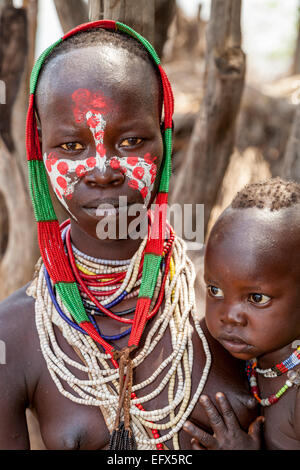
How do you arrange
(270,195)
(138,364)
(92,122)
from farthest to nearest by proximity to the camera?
1. (138,364)
2. (270,195)
3. (92,122)

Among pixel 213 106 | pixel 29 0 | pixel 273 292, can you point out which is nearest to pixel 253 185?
pixel 273 292

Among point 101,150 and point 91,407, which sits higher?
point 101,150

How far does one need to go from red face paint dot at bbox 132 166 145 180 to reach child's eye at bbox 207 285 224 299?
47 centimetres

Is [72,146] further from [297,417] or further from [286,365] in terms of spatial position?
[297,417]

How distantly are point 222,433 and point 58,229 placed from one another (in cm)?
96

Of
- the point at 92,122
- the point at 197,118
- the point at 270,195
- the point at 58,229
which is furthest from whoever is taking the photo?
the point at 197,118

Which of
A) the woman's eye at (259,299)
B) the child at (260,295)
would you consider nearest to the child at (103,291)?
the child at (260,295)

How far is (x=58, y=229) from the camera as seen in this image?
2074 mm

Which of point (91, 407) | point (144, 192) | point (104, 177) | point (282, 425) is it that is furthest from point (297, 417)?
point (104, 177)

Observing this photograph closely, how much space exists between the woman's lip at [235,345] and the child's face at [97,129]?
59 cm

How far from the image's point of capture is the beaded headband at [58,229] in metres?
1.90

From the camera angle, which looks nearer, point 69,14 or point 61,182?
point 61,182

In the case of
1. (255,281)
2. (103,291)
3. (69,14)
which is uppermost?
(69,14)
